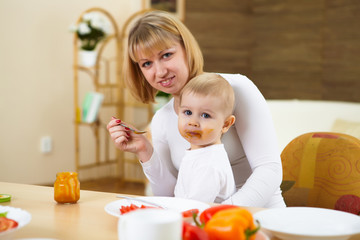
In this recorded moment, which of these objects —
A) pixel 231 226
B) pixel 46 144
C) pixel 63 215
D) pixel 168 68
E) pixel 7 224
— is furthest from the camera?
pixel 46 144

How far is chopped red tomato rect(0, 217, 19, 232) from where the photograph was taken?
0.93 meters

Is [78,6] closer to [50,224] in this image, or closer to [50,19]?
[50,19]

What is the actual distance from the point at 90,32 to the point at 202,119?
3188 millimetres

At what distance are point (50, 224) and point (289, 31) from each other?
3.74m

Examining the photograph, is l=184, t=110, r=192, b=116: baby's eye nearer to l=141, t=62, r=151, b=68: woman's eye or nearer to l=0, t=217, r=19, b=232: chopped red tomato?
l=141, t=62, r=151, b=68: woman's eye

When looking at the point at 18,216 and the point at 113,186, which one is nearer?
the point at 18,216

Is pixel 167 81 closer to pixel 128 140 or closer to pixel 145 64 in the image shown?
pixel 145 64

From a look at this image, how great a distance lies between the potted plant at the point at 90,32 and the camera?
14.4 ft

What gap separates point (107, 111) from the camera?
5141mm

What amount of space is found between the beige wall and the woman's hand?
294 cm

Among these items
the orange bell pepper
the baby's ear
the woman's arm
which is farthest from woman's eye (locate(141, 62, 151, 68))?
the orange bell pepper

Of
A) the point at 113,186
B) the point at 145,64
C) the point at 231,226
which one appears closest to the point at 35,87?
the point at 113,186

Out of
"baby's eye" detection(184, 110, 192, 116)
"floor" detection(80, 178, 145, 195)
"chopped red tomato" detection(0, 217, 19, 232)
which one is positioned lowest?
"floor" detection(80, 178, 145, 195)

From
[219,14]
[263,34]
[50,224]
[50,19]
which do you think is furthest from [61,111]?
[50,224]
